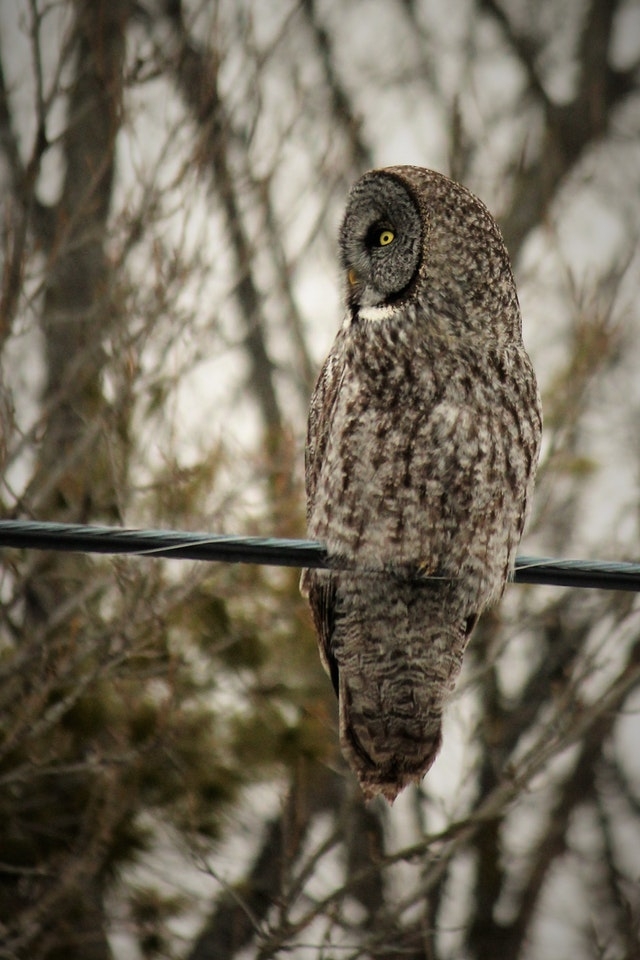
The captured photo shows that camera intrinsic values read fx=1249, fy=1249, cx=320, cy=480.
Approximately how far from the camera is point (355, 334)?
3.90 metres

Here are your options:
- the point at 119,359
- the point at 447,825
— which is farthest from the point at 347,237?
the point at 447,825

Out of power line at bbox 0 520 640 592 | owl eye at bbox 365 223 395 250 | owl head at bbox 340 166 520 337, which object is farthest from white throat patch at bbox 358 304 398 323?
power line at bbox 0 520 640 592

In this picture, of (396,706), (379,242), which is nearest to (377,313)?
(379,242)

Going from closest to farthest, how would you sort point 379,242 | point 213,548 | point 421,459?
point 213,548
point 421,459
point 379,242

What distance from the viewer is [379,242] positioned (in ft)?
13.7

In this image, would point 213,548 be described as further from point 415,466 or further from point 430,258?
point 430,258

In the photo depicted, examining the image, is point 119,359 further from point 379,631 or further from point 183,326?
point 379,631

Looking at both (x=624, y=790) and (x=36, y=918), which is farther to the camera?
(x=624, y=790)

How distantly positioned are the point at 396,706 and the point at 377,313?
1.26m

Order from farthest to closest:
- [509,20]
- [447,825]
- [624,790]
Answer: [509,20]
[624,790]
[447,825]

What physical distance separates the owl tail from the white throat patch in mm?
1005

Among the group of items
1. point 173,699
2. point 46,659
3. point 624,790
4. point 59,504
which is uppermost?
point 59,504

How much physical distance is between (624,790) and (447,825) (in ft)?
17.1

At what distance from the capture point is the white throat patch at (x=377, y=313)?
3863 mm
